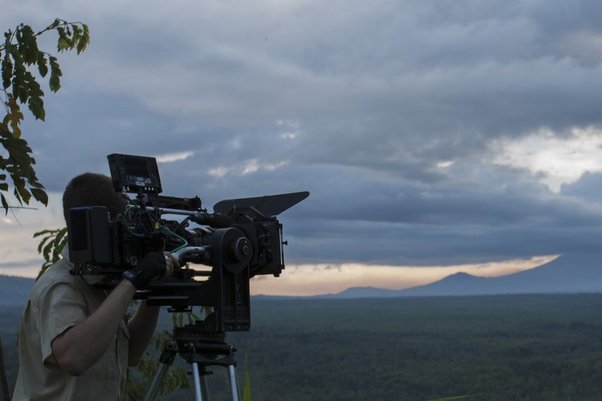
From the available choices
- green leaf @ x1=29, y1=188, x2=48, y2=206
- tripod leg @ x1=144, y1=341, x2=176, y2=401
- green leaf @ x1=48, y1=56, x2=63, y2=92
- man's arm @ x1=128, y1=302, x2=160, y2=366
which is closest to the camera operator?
tripod leg @ x1=144, y1=341, x2=176, y2=401

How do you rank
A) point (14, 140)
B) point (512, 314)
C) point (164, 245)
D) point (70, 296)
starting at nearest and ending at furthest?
point (70, 296)
point (164, 245)
point (14, 140)
point (512, 314)

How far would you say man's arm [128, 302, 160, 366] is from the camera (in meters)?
3.82

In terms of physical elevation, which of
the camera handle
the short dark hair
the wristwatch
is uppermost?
the short dark hair

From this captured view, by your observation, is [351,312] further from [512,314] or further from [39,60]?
[39,60]

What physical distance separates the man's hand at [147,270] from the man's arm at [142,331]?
648mm

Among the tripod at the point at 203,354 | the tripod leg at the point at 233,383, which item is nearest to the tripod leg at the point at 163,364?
the tripod at the point at 203,354

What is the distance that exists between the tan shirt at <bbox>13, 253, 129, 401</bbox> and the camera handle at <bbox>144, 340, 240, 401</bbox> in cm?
31

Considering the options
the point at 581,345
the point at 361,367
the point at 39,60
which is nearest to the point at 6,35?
the point at 39,60

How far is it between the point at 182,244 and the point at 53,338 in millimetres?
701

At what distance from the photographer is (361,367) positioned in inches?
4390

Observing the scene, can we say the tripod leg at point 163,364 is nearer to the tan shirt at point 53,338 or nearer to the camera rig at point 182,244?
the camera rig at point 182,244

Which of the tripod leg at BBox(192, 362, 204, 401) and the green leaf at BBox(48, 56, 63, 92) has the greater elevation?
the green leaf at BBox(48, 56, 63, 92)

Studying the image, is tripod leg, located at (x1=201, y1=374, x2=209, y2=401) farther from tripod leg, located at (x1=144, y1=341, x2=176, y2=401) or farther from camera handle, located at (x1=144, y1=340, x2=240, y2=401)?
tripod leg, located at (x1=144, y1=341, x2=176, y2=401)

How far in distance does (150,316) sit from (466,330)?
161m
